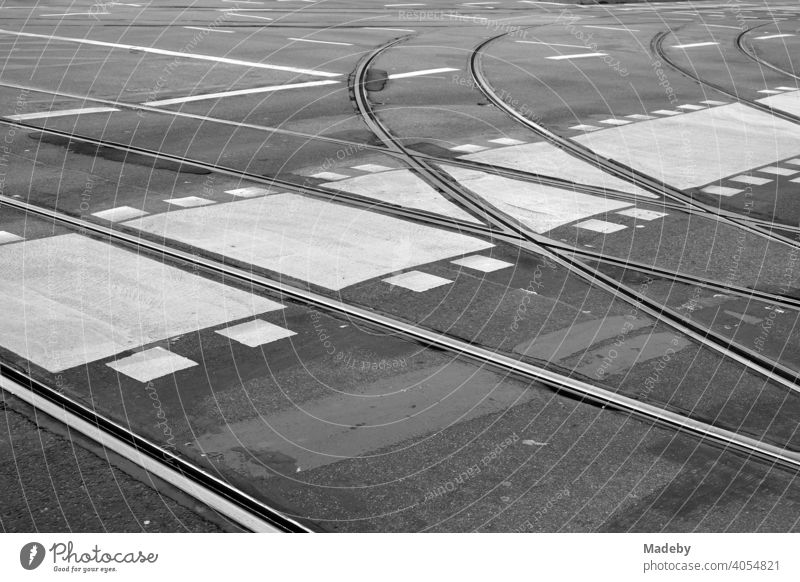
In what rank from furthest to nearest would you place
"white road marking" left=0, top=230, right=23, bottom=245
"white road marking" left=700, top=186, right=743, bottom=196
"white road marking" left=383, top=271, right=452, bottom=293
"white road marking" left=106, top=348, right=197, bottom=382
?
"white road marking" left=700, top=186, right=743, bottom=196
"white road marking" left=0, top=230, right=23, bottom=245
"white road marking" left=383, top=271, right=452, bottom=293
"white road marking" left=106, top=348, right=197, bottom=382

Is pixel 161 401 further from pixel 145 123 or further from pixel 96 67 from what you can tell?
pixel 96 67

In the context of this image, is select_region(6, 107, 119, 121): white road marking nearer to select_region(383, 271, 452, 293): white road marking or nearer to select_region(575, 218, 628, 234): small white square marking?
select_region(575, 218, 628, 234): small white square marking

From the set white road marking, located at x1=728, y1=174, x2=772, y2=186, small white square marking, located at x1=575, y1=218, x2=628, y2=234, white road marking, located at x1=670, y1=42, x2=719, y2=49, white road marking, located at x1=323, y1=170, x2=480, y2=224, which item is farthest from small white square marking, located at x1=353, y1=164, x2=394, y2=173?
white road marking, located at x1=670, y1=42, x2=719, y2=49

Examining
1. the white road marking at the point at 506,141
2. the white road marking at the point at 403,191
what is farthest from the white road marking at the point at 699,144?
the white road marking at the point at 403,191

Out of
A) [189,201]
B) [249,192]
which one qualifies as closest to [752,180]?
[249,192]
